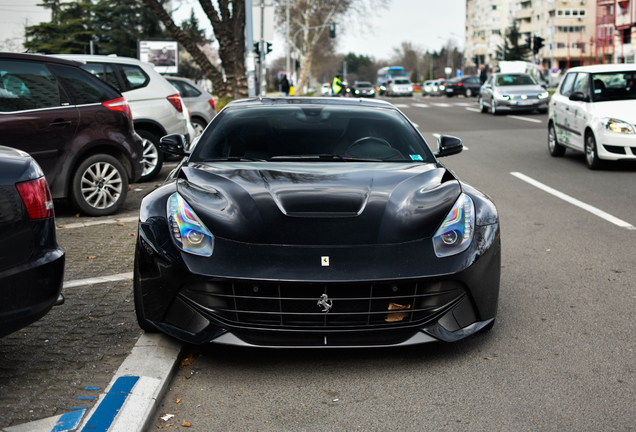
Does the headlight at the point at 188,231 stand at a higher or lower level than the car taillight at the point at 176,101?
lower

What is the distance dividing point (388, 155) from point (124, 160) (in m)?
4.41

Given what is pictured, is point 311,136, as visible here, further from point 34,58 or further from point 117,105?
point 117,105

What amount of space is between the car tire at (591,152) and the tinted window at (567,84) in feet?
4.62

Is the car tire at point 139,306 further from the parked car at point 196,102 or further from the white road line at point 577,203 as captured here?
the parked car at point 196,102

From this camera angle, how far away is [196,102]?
15.5 metres

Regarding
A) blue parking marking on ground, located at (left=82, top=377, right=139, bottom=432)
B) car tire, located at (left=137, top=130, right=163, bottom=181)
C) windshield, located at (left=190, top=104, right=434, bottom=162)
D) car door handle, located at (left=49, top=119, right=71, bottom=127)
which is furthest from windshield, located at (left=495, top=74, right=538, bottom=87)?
blue parking marking on ground, located at (left=82, top=377, right=139, bottom=432)

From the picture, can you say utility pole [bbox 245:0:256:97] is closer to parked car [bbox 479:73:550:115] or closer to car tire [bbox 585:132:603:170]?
parked car [bbox 479:73:550:115]

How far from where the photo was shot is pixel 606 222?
7.75 meters

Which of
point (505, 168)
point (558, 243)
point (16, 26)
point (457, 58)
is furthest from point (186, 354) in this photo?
point (457, 58)

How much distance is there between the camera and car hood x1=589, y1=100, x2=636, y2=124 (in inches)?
451

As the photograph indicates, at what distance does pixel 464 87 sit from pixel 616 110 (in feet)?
155

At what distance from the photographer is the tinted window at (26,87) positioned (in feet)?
23.4

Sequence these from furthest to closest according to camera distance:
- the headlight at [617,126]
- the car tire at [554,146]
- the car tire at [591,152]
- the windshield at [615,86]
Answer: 1. the car tire at [554,146]
2. the windshield at [615,86]
3. the car tire at [591,152]
4. the headlight at [617,126]

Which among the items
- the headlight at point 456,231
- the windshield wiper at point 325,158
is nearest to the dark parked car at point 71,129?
the windshield wiper at point 325,158
